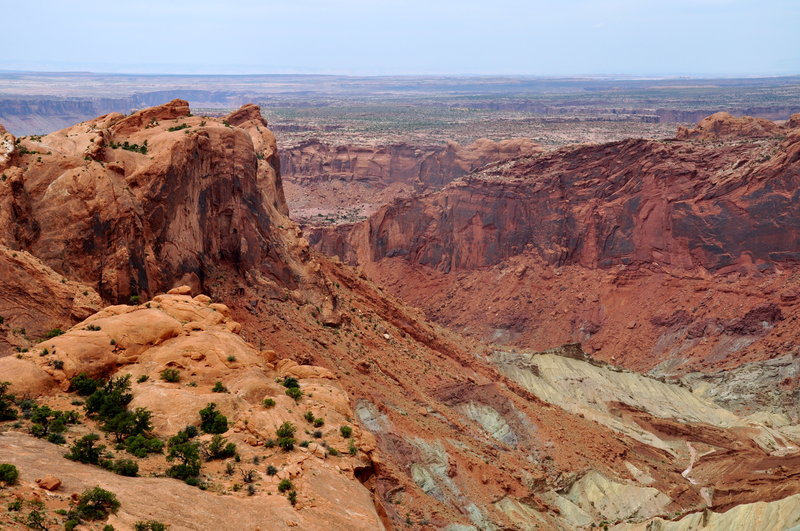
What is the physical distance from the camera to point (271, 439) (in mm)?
23641

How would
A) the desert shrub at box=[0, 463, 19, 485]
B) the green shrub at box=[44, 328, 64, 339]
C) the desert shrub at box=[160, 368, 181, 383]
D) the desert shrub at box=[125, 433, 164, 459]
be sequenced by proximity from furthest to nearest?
the green shrub at box=[44, 328, 64, 339], the desert shrub at box=[160, 368, 181, 383], the desert shrub at box=[125, 433, 164, 459], the desert shrub at box=[0, 463, 19, 485]

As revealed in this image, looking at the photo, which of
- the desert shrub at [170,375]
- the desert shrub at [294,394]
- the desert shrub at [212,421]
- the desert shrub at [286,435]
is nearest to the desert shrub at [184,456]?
the desert shrub at [212,421]

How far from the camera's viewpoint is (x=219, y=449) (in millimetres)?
22406

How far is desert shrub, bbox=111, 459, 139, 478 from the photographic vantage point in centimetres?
2022

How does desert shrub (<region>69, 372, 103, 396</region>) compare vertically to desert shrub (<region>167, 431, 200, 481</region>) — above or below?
above

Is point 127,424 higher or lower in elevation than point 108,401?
lower

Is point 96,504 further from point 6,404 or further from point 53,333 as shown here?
point 53,333

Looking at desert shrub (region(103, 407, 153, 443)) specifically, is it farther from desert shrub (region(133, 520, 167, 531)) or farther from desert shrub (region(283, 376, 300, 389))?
desert shrub (region(283, 376, 300, 389))

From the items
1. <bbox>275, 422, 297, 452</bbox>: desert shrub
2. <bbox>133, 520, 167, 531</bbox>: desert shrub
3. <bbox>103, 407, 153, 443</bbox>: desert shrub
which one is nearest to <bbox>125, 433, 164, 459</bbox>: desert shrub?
<bbox>103, 407, 153, 443</bbox>: desert shrub

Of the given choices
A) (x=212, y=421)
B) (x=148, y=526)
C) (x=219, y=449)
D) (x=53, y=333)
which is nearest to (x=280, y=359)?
(x=53, y=333)

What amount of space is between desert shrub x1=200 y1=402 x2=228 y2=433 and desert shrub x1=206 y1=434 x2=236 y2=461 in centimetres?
76

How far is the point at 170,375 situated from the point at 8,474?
27.4 feet

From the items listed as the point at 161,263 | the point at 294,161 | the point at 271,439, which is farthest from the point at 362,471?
the point at 294,161

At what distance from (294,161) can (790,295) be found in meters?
105
